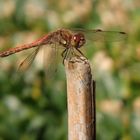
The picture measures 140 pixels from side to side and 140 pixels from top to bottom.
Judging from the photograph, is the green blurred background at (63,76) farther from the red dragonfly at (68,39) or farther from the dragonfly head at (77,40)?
the dragonfly head at (77,40)

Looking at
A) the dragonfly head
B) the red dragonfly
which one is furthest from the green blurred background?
the dragonfly head

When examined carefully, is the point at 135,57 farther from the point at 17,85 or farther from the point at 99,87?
the point at 17,85

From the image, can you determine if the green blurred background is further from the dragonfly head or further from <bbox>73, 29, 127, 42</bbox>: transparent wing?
the dragonfly head

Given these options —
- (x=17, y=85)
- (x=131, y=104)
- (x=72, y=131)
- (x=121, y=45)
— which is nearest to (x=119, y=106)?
(x=131, y=104)

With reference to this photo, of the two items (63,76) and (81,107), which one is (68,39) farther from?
(63,76)

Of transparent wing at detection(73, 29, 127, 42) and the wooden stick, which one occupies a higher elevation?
transparent wing at detection(73, 29, 127, 42)

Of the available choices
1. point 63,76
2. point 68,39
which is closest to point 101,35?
point 68,39

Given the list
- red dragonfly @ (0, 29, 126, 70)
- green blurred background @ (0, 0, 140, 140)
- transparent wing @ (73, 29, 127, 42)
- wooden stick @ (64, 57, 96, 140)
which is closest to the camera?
wooden stick @ (64, 57, 96, 140)

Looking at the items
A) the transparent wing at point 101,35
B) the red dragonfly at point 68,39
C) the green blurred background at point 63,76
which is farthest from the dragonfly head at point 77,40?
the green blurred background at point 63,76

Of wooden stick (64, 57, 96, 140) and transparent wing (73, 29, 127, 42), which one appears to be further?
transparent wing (73, 29, 127, 42)
